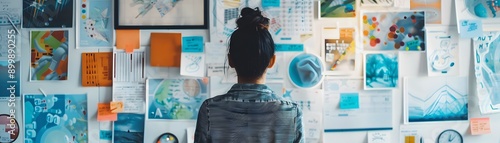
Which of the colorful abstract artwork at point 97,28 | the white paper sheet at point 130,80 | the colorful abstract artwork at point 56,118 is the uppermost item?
the colorful abstract artwork at point 97,28

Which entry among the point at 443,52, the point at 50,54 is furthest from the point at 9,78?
the point at 443,52

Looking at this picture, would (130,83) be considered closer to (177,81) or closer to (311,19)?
(177,81)

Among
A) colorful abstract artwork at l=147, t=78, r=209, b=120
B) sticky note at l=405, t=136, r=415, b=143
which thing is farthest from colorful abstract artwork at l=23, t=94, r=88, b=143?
sticky note at l=405, t=136, r=415, b=143

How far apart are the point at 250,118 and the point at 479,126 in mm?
1075

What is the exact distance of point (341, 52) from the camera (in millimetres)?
1625

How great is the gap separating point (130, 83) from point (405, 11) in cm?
101

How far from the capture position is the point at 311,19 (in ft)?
5.30

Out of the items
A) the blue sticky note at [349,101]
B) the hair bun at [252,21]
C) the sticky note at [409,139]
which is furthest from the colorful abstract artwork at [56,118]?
the sticky note at [409,139]

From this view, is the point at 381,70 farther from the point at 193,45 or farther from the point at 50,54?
the point at 50,54

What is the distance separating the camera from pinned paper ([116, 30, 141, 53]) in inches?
63.5

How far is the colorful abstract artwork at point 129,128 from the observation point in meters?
1.63

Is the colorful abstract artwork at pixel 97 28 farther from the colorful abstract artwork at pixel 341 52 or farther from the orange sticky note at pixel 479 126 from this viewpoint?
the orange sticky note at pixel 479 126

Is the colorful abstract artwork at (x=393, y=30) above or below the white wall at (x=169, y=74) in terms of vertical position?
above

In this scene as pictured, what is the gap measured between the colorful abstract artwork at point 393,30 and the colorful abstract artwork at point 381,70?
0.03m
